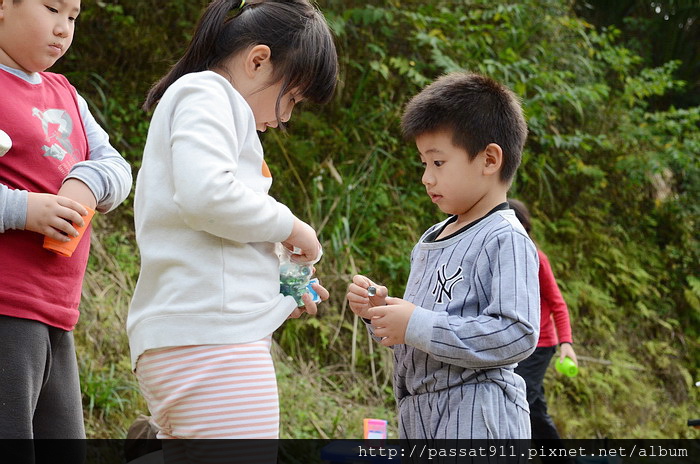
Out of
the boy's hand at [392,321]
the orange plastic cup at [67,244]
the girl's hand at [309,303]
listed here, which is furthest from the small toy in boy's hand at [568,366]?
the orange plastic cup at [67,244]

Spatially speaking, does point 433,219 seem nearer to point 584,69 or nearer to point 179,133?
point 584,69

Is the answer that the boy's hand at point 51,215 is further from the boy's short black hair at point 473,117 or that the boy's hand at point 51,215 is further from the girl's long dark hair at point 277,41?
the boy's short black hair at point 473,117

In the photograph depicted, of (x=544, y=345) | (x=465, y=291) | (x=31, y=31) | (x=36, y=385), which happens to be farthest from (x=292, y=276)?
(x=544, y=345)

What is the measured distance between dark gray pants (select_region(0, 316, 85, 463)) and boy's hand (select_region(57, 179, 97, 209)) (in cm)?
34

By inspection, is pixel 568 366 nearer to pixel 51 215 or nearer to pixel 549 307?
pixel 549 307

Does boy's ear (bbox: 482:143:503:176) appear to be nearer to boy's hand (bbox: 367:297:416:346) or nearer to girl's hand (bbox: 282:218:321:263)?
boy's hand (bbox: 367:297:416:346)

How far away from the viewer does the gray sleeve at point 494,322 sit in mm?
1979

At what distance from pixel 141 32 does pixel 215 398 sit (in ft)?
15.8

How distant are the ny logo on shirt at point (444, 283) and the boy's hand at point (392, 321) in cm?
11

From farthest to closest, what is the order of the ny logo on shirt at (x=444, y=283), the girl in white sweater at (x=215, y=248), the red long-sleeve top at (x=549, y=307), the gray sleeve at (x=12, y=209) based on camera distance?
the red long-sleeve top at (x=549, y=307) → the ny logo on shirt at (x=444, y=283) → the gray sleeve at (x=12, y=209) → the girl in white sweater at (x=215, y=248)

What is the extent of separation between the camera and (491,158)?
224 cm

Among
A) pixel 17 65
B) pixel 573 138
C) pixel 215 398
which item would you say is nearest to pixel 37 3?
pixel 17 65

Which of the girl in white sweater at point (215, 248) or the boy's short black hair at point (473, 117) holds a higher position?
the boy's short black hair at point (473, 117)

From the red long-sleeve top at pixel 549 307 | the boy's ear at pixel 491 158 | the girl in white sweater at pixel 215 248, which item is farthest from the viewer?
the red long-sleeve top at pixel 549 307
